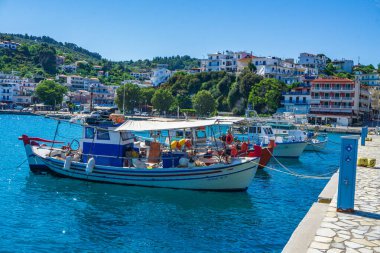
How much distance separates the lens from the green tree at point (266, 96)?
86.5m

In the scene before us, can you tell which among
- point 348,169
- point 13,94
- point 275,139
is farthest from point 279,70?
point 348,169

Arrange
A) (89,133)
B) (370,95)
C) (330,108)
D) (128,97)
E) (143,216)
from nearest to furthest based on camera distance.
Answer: (143,216)
(89,133)
(330,108)
(370,95)
(128,97)

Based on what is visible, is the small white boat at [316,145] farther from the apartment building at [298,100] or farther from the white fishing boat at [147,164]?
the apartment building at [298,100]

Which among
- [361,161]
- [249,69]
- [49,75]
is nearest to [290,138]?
[361,161]

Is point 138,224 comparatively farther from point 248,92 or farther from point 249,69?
point 249,69

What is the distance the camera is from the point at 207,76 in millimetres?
115312

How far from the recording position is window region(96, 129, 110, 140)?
20423 millimetres

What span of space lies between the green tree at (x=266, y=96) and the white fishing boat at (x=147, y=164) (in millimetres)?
67236

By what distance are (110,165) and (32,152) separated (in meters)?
5.93

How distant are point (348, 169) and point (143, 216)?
8428 millimetres

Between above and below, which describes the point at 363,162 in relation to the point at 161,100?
below

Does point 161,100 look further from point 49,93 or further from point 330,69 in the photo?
point 330,69

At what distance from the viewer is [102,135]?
20562 mm

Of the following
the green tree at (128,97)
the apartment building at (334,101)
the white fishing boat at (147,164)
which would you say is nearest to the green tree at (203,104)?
the green tree at (128,97)
